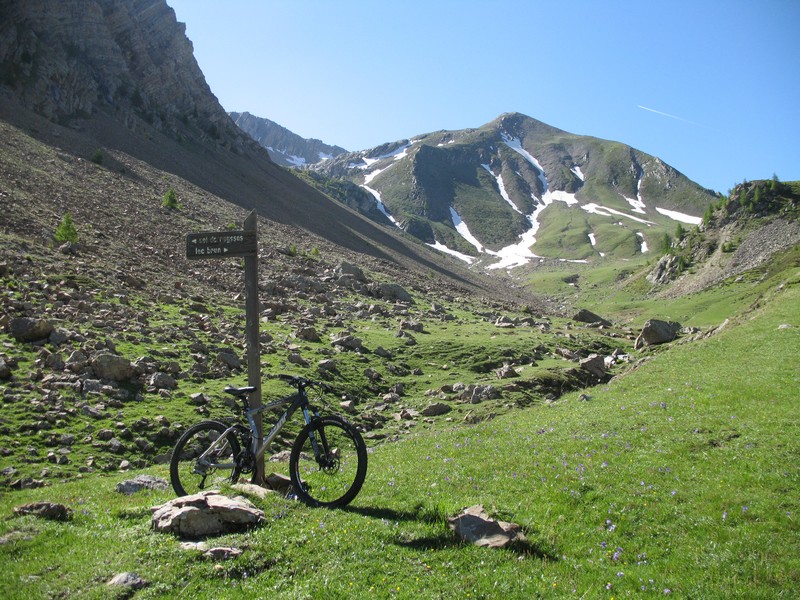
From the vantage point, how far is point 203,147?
104625mm

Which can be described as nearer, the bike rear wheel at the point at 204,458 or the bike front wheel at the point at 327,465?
the bike front wheel at the point at 327,465

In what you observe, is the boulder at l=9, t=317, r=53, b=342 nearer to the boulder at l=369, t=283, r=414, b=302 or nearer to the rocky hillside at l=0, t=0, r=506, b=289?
the boulder at l=369, t=283, r=414, b=302

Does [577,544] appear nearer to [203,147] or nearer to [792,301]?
[792,301]

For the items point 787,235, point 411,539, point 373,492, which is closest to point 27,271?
point 373,492

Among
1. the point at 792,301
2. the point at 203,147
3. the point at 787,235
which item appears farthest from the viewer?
the point at 203,147

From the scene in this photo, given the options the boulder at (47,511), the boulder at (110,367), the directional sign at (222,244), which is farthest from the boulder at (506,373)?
the boulder at (47,511)

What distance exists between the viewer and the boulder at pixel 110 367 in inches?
785

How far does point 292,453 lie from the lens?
9.91 m

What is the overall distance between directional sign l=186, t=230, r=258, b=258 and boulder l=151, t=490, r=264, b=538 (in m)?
5.19

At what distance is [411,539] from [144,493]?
7093 mm

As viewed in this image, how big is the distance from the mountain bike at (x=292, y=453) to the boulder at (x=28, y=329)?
13584mm

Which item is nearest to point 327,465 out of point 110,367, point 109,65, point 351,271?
point 110,367

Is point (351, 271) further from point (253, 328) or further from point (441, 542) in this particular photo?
point (441, 542)

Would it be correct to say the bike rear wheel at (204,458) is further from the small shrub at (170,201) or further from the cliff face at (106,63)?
the cliff face at (106,63)
